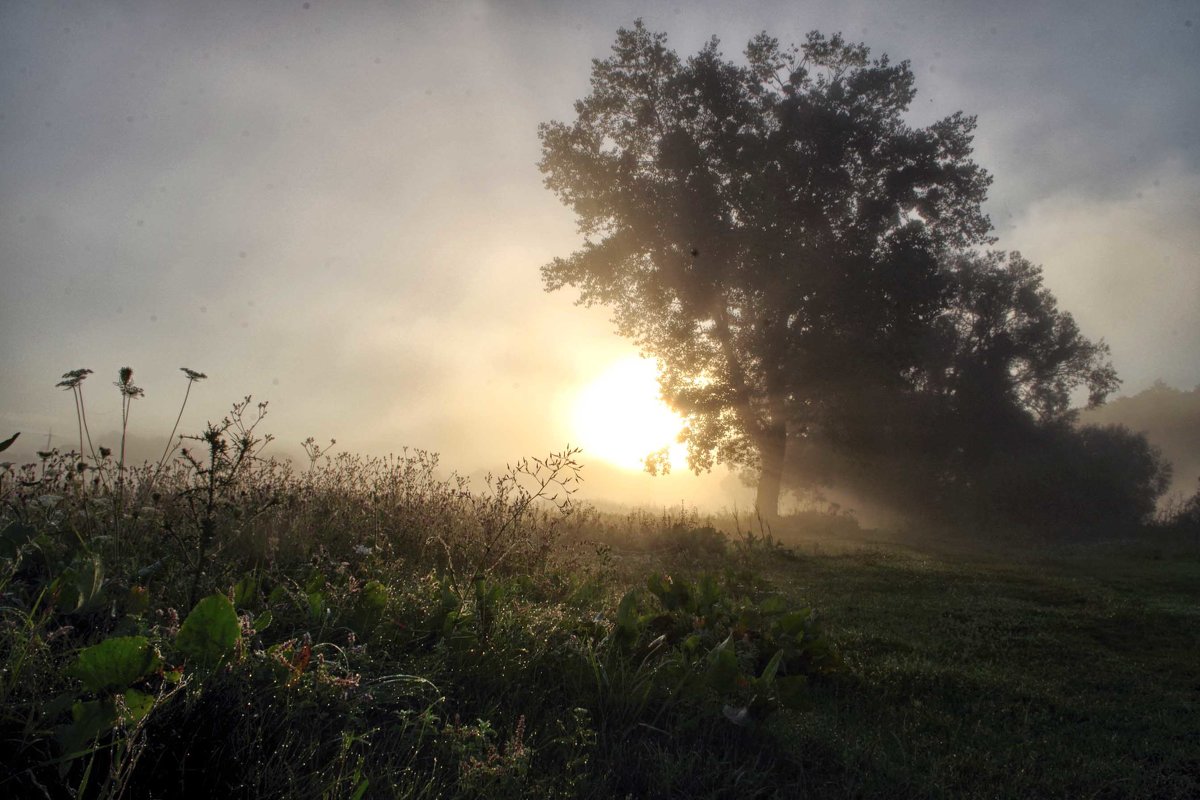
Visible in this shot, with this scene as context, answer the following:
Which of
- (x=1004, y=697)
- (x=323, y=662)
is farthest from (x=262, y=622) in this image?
(x=1004, y=697)

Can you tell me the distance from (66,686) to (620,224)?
66.8 ft

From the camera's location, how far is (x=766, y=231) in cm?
1833

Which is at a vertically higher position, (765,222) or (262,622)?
(765,222)

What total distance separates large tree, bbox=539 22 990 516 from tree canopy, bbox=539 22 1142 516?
0.06 m

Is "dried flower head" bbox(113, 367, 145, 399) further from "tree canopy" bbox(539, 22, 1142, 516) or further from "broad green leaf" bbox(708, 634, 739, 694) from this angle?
"tree canopy" bbox(539, 22, 1142, 516)

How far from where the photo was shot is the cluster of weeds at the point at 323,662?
74.0 inches

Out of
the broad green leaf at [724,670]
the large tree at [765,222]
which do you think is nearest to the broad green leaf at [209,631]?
the broad green leaf at [724,670]

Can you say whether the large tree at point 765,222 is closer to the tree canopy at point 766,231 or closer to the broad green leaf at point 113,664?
the tree canopy at point 766,231

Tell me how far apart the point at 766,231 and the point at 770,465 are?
→ 25.8 feet

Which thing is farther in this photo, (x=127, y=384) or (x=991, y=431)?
(x=991, y=431)

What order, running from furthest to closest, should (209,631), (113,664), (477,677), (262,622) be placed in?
(477,677), (262,622), (209,631), (113,664)

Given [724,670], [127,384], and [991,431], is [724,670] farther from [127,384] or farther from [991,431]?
[991,431]

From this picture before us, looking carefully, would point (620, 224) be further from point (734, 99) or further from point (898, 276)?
point (898, 276)

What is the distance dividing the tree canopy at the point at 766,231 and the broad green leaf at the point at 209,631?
17.2 metres
